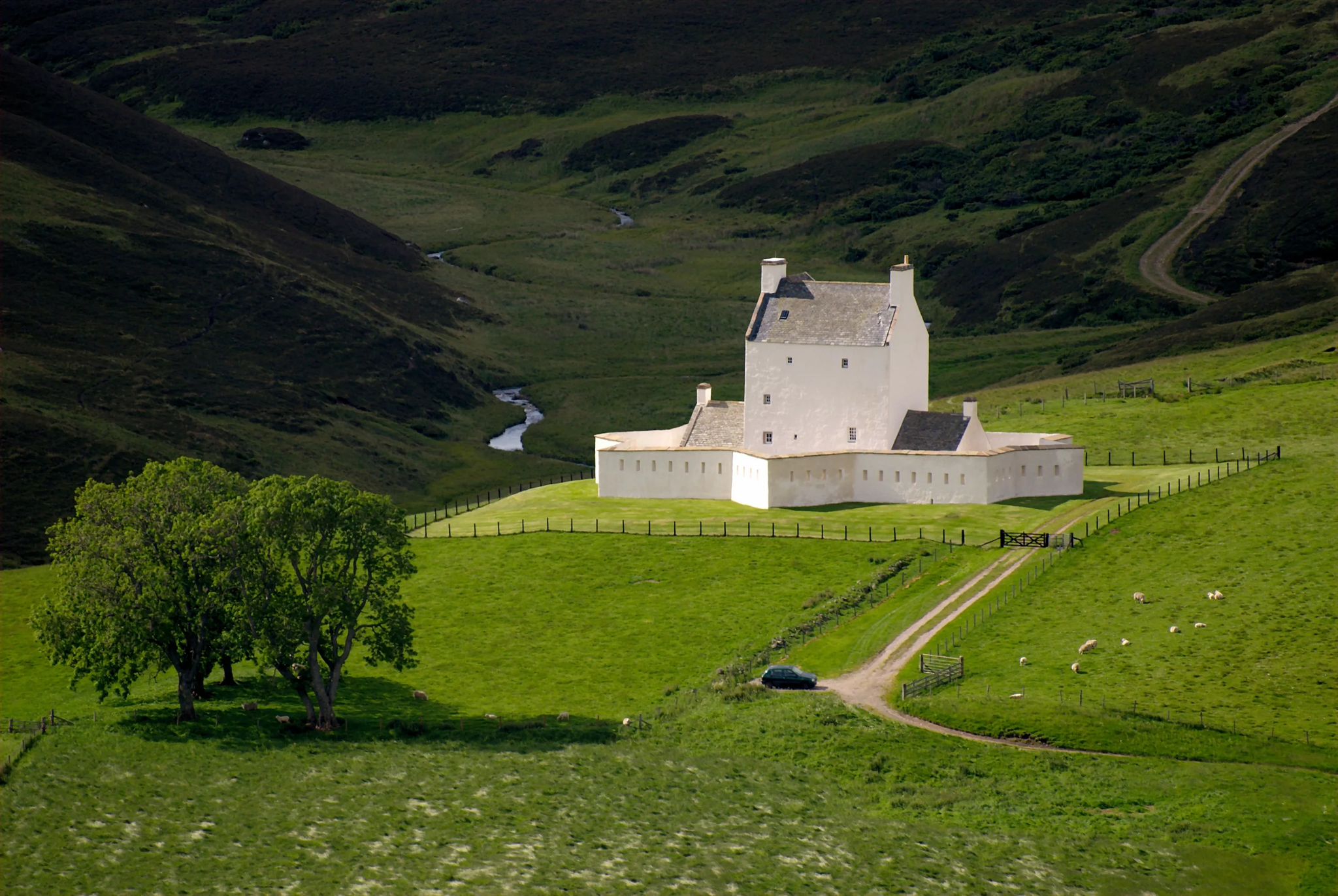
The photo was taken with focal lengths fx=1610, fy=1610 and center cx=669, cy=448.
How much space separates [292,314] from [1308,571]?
104341 mm

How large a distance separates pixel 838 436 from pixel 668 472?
8.97m

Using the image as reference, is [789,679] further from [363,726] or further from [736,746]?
[363,726]

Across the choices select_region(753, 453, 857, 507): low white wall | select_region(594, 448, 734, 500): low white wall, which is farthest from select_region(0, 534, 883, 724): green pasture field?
select_region(594, 448, 734, 500): low white wall

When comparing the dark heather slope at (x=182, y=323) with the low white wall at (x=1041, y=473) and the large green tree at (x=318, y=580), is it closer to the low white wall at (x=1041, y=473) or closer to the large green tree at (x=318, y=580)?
the large green tree at (x=318, y=580)

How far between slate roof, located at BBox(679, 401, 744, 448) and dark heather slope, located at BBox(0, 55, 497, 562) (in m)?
34.9

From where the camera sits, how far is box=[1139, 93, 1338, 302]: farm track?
159 metres

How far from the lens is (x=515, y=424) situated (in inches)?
5551

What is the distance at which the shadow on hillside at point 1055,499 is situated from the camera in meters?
77.0

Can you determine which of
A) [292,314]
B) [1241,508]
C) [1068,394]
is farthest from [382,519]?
[292,314]

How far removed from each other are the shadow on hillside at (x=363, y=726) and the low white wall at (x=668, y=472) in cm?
2751

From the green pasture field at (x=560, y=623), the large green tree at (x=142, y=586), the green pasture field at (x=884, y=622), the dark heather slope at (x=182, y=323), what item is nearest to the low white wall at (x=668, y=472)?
the green pasture field at (x=560, y=623)

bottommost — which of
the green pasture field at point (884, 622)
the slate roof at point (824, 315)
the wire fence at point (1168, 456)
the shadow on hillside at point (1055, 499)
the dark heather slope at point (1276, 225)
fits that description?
the green pasture field at point (884, 622)

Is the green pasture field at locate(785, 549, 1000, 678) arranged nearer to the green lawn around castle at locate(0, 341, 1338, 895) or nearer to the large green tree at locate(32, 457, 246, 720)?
Answer: the green lawn around castle at locate(0, 341, 1338, 895)

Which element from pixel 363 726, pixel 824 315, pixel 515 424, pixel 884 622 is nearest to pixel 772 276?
pixel 824 315
